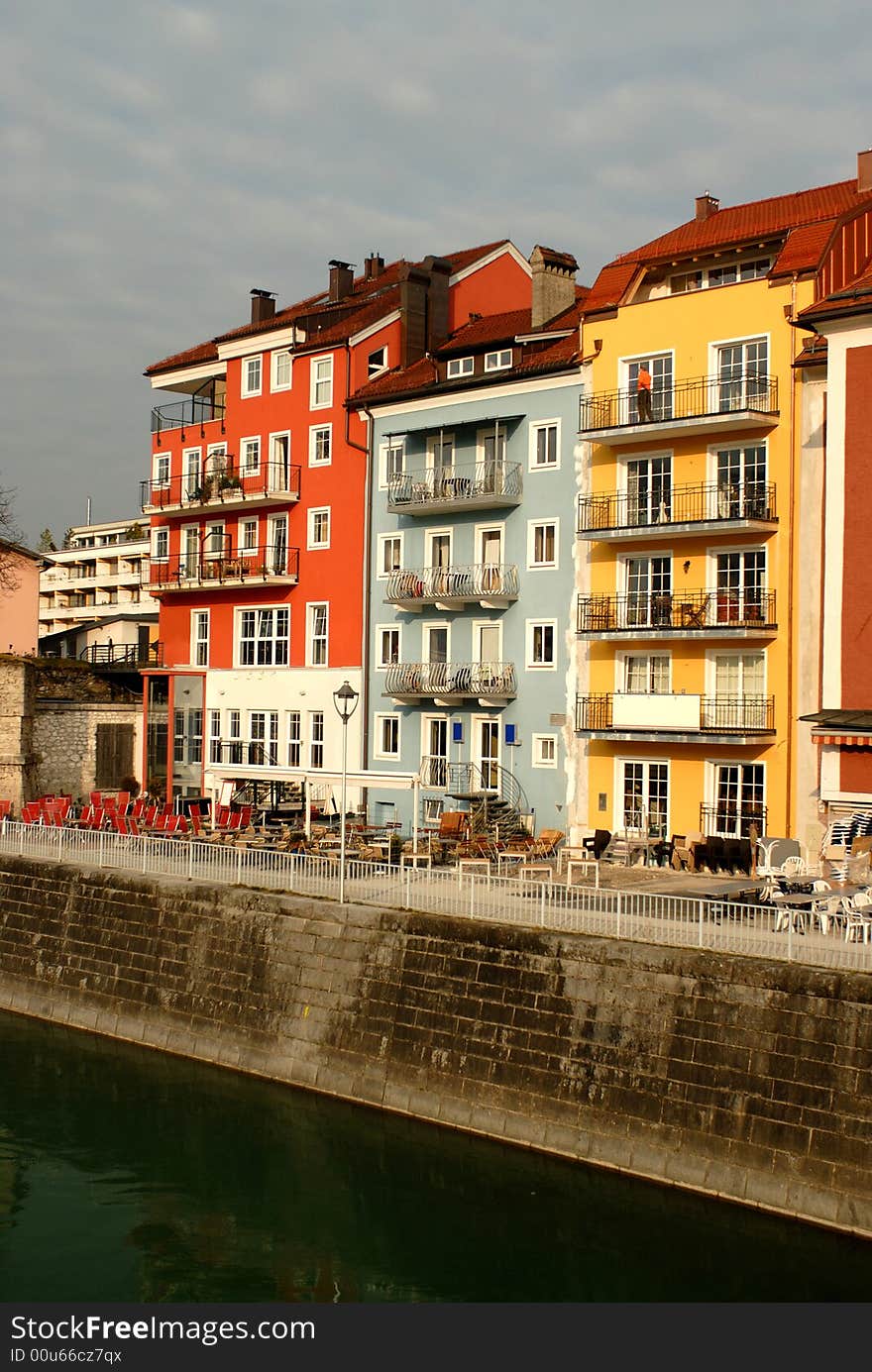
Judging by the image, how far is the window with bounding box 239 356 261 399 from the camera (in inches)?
1813

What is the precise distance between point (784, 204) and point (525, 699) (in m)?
13.7

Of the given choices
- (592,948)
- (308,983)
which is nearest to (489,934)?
(592,948)

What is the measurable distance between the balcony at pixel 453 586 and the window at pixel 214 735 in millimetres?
8785

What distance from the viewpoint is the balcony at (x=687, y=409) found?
1241 inches

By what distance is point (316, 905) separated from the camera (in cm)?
2566

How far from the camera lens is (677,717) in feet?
108

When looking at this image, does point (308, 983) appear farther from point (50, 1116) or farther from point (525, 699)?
point (525, 699)

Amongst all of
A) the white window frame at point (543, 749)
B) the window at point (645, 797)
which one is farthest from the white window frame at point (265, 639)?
the window at point (645, 797)

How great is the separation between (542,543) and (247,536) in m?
12.5

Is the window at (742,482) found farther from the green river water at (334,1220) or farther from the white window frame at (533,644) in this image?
the green river water at (334,1220)

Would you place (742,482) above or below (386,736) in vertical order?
above

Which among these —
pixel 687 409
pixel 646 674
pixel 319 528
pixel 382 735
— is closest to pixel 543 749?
pixel 646 674

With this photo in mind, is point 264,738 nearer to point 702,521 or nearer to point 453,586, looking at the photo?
point 453,586

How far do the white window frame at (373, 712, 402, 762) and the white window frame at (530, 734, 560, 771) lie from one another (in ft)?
16.5
